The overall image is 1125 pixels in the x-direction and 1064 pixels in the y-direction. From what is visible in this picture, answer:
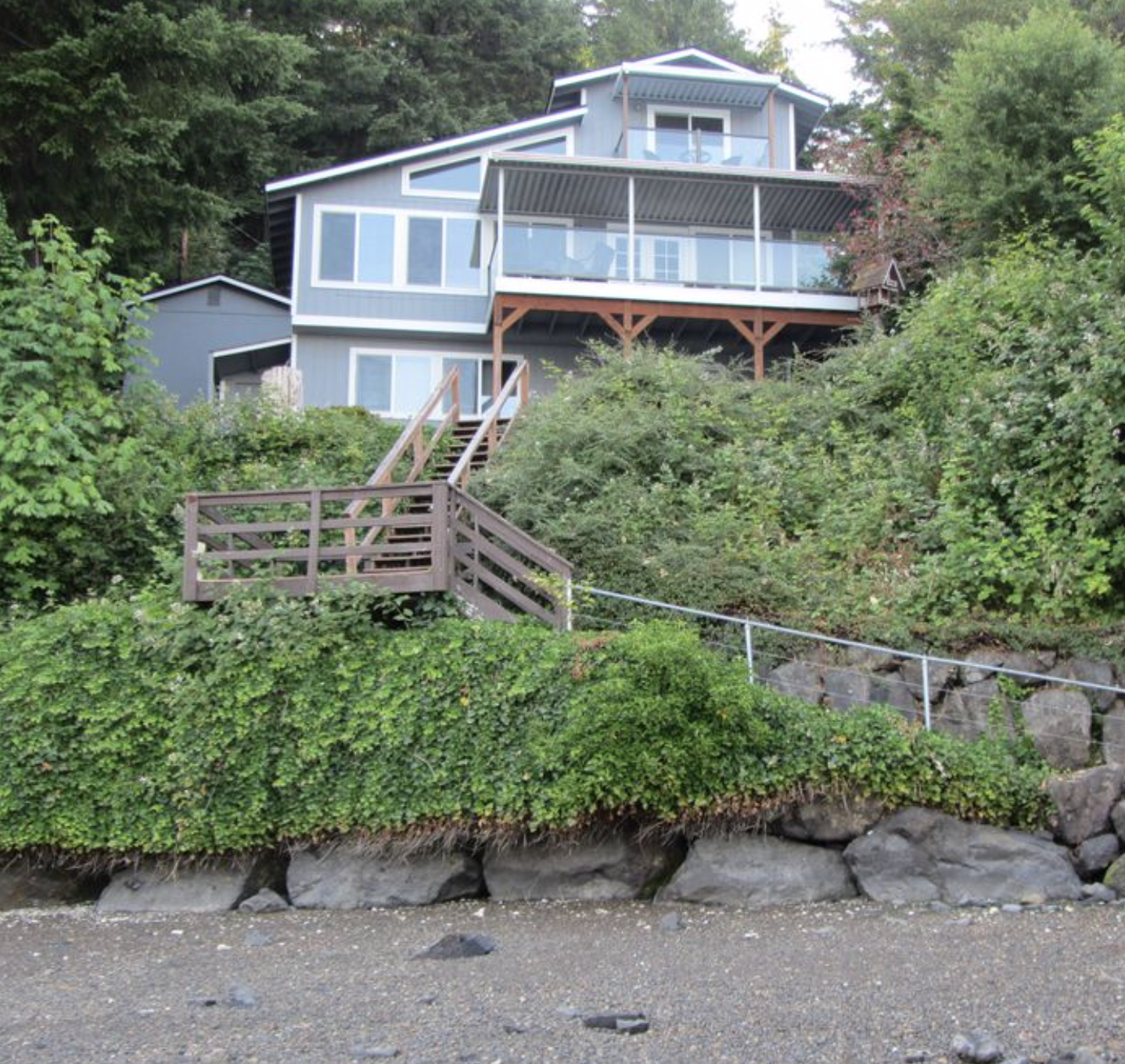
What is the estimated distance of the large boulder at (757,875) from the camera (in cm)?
795

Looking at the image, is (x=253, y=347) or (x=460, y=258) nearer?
(x=460, y=258)

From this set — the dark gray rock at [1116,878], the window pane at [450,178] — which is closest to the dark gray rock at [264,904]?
the dark gray rock at [1116,878]

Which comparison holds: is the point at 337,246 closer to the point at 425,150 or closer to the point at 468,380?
the point at 425,150

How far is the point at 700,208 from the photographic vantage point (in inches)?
879

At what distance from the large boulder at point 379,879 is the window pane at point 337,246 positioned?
15447 millimetres

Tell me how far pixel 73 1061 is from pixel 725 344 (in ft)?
60.9

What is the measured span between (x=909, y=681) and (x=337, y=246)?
16.2 metres

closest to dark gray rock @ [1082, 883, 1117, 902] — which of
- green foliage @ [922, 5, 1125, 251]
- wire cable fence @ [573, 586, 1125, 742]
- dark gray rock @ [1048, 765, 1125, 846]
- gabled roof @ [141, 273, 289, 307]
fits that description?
dark gray rock @ [1048, 765, 1125, 846]

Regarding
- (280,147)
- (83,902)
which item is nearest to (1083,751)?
(83,902)

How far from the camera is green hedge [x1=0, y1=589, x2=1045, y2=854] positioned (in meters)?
7.90

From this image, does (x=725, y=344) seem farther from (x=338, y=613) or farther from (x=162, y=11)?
(x=338, y=613)

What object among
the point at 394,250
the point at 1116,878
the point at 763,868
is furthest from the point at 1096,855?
the point at 394,250

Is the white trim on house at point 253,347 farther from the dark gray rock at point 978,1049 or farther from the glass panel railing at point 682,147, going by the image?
the dark gray rock at point 978,1049

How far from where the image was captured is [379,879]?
27.6 feet
